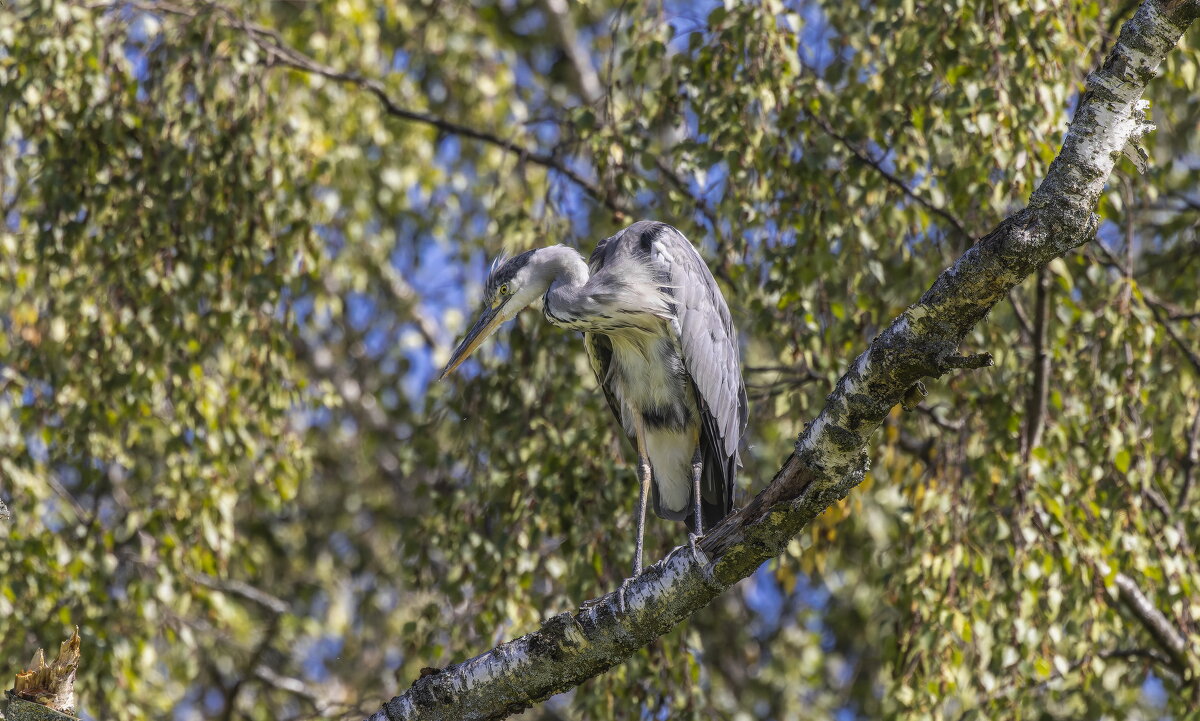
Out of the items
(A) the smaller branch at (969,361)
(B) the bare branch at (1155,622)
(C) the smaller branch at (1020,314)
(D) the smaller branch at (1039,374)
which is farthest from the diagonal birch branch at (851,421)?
(B) the bare branch at (1155,622)

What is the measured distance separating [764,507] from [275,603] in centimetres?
448

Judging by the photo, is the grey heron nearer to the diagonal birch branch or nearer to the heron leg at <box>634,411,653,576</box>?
the heron leg at <box>634,411,653,576</box>

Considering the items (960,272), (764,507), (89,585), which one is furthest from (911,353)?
(89,585)

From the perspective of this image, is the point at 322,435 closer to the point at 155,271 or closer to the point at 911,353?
the point at 155,271

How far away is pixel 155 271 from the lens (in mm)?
4340

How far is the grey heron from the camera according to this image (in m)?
3.89

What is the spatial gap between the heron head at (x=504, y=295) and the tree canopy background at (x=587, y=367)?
0.20 m

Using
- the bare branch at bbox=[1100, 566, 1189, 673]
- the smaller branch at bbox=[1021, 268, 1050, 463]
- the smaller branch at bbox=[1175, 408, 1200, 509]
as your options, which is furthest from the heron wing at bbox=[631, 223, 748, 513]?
the smaller branch at bbox=[1175, 408, 1200, 509]

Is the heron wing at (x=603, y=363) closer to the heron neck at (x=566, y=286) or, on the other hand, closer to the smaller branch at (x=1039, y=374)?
the heron neck at (x=566, y=286)

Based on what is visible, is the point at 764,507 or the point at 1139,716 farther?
the point at 1139,716

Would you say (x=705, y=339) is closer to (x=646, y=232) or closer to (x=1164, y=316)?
(x=646, y=232)

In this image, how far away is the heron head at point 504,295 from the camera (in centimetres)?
404

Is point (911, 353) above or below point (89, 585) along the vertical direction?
below

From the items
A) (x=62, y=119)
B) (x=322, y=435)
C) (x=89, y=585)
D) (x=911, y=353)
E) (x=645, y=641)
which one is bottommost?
(x=645, y=641)
